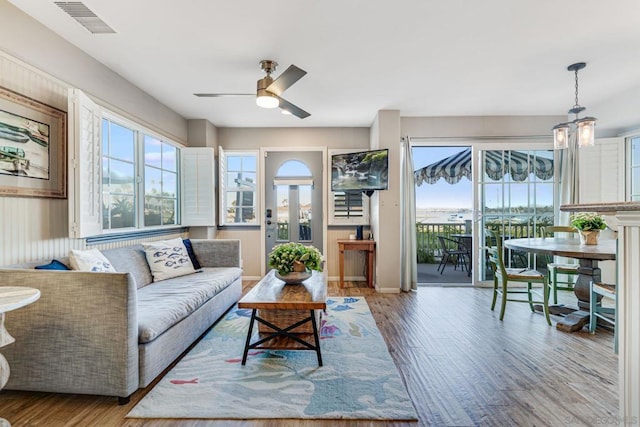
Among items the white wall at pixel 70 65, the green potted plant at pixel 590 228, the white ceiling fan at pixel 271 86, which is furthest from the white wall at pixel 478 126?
the white wall at pixel 70 65

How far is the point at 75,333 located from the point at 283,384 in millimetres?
1295

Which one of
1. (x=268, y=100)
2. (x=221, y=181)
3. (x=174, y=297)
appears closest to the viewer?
(x=174, y=297)

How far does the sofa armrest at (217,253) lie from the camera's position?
371cm

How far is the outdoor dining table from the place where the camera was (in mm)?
2512

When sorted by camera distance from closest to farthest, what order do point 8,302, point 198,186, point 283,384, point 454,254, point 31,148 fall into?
point 8,302 < point 283,384 < point 31,148 < point 198,186 < point 454,254

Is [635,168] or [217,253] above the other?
[635,168]

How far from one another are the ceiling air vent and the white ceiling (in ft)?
0.17

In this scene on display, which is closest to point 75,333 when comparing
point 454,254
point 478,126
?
point 478,126

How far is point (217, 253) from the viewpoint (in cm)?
373

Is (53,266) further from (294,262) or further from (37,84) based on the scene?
(294,262)

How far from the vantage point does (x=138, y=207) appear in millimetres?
3408

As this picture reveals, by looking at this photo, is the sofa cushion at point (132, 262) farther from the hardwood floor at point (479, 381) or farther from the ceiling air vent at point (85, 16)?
the ceiling air vent at point (85, 16)

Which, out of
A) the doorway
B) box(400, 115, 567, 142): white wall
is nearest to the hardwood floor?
box(400, 115, 567, 142): white wall

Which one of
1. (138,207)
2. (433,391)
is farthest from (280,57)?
(433,391)
